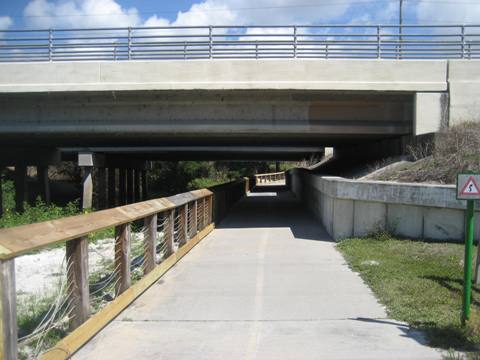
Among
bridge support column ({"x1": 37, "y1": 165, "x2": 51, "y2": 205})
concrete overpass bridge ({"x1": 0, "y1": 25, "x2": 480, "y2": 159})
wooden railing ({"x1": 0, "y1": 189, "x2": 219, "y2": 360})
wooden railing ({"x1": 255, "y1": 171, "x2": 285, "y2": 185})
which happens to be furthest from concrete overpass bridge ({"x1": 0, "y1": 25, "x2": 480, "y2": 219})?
wooden railing ({"x1": 255, "y1": 171, "x2": 285, "y2": 185})

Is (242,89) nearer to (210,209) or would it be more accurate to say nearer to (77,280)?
(210,209)

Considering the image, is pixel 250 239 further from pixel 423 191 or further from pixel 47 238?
pixel 47 238

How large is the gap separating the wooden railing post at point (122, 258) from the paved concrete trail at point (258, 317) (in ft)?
1.14

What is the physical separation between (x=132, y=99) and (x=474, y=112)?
10.6m

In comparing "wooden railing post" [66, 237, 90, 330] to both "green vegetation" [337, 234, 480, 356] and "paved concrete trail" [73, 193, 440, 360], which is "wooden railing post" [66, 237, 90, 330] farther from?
"green vegetation" [337, 234, 480, 356]

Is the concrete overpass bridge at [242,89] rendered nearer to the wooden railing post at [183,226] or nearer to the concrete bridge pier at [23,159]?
the wooden railing post at [183,226]

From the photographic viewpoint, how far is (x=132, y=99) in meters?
16.6

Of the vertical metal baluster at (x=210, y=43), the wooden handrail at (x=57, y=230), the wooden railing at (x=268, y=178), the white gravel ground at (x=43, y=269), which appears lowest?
the wooden railing at (x=268, y=178)

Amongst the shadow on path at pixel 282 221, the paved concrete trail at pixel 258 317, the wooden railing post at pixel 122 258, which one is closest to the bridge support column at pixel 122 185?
the shadow on path at pixel 282 221

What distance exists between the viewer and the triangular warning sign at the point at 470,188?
211 inches

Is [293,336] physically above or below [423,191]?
below

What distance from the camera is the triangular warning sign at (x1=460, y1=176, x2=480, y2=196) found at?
5.37 meters

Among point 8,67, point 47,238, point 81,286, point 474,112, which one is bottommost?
point 81,286

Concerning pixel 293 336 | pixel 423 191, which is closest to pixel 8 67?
pixel 423 191
